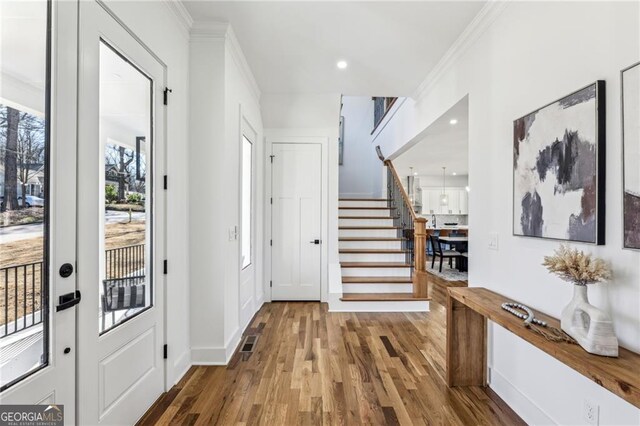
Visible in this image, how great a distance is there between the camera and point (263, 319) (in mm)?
3727

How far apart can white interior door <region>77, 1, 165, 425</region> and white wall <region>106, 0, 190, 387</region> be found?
9 cm

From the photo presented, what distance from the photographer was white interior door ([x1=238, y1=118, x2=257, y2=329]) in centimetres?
347

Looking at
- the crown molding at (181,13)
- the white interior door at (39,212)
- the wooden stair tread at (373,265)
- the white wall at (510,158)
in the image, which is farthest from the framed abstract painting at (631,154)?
the wooden stair tread at (373,265)

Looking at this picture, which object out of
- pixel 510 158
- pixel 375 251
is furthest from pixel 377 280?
pixel 510 158

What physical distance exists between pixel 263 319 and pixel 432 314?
2.23 metres

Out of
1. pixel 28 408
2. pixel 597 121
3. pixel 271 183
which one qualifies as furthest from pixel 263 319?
pixel 597 121

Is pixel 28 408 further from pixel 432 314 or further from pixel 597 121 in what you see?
pixel 432 314

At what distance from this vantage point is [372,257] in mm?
4809

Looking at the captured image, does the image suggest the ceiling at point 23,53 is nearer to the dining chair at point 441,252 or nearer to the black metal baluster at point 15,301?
the black metal baluster at point 15,301

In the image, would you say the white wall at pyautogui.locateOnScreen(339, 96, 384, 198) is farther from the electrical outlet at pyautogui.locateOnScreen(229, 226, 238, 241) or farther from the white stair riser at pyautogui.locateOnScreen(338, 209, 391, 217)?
the electrical outlet at pyautogui.locateOnScreen(229, 226, 238, 241)

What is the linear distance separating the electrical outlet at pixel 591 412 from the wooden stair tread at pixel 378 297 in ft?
8.36

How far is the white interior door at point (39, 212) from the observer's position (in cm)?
112

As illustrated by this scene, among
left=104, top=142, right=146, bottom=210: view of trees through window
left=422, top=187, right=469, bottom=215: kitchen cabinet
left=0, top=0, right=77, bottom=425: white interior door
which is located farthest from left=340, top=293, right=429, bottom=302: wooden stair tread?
left=422, top=187, right=469, bottom=215: kitchen cabinet

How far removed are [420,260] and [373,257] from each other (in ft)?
2.70
